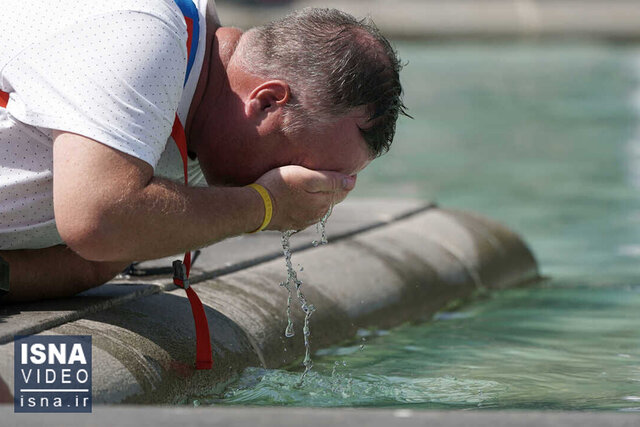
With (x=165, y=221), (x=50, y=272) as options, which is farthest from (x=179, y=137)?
(x=50, y=272)

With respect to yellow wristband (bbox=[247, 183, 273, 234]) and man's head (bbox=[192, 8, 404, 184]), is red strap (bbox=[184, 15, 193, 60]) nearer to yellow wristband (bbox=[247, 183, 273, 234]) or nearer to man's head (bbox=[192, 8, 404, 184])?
man's head (bbox=[192, 8, 404, 184])

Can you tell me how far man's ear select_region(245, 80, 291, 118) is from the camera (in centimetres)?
317

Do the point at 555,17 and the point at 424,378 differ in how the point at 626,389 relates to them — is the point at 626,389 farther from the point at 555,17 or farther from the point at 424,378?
the point at 555,17

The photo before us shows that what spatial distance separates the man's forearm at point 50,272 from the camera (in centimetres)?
337

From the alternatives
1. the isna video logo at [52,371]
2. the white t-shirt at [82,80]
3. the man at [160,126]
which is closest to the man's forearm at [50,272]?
the man at [160,126]

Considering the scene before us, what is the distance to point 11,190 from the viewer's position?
3.12m

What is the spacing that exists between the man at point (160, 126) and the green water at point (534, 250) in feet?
2.03

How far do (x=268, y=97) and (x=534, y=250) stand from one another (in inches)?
160

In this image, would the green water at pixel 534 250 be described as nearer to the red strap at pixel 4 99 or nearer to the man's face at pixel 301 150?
the man's face at pixel 301 150

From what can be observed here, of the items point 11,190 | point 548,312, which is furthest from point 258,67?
point 548,312

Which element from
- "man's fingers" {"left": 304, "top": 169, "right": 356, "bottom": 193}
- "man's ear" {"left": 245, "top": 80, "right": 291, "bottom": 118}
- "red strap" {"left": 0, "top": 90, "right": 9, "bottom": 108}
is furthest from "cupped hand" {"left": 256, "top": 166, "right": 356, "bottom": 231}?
"red strap" {"left": 0, "top": 90, "right": 9, "bottom": 108}

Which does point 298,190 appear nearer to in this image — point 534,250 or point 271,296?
point 271,296

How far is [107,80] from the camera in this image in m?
2.85

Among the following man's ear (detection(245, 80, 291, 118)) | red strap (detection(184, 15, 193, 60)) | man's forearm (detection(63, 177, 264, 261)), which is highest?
red strap (detection(184, 15, 193, 60))
